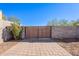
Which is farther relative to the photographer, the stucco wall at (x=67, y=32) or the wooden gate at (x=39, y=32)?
the wooden gate at (x=39, y=32)

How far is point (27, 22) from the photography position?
61.0 ft

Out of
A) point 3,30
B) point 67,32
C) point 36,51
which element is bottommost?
point 36,51

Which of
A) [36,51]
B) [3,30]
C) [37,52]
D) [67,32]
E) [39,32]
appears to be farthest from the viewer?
[39,32]

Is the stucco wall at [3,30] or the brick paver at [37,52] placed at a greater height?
the stucco wall at [3,30]

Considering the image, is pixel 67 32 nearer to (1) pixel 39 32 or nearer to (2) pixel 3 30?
(1) pixel 39 32

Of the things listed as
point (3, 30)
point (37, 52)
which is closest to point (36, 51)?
point (37, 52)

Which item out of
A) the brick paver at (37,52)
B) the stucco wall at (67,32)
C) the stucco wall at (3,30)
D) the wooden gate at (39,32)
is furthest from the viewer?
the wooden gate at (39,32)

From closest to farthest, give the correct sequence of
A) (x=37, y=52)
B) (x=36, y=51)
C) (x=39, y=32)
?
1. (x=37, y=52)
2. (x=36, y=51)
3. (x=39, y=32)

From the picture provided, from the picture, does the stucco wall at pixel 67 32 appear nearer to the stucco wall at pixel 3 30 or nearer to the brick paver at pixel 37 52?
the stucco wall at pixel 3 30

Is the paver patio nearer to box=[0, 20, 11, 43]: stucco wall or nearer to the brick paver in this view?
the brick paver

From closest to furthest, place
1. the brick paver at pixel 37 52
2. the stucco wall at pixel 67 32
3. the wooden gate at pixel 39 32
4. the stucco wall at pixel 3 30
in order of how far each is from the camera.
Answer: the brick paver at pixel 37 52 → the stucco wall at pixel 3 30 → the stucco wall at pixel 67 32 → the wooden gate at pixel 39 32

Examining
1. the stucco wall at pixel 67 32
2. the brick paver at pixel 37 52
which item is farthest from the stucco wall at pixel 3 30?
the stucco wall at pixel 67 32

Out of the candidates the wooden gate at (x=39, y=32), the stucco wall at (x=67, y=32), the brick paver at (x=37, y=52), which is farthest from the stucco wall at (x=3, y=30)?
the stucco wall at (x=67, y=32)

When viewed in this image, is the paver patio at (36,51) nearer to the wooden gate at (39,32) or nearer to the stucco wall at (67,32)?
the stucco wall at (67,32)
